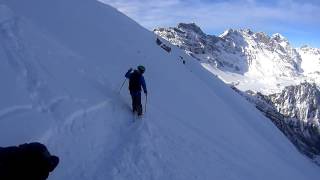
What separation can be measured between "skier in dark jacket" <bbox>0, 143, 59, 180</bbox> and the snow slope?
2.95 meters

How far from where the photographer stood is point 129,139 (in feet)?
65.2

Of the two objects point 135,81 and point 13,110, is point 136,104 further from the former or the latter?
point 13,110

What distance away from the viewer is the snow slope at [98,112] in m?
17.2

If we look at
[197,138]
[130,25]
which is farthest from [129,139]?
[130,25]

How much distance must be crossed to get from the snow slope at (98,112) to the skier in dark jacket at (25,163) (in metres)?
2.95

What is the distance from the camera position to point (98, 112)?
2088 centimetres

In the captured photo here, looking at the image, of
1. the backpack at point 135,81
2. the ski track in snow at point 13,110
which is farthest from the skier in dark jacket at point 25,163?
the backpack at point 135,81

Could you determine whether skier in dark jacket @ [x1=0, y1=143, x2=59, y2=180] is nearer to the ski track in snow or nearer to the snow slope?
the snow slope

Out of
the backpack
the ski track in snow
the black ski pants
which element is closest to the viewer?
the ski track in snow

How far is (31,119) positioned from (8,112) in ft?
2.64

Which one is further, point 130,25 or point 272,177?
point 130,25

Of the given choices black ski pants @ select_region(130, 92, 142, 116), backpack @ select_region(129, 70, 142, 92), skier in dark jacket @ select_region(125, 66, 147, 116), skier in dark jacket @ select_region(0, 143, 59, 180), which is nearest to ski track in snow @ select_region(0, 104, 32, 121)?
skier in dark jacket @ select_region(0, 143, 59, 180)

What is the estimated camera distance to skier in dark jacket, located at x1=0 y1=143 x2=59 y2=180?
11914 millimetres

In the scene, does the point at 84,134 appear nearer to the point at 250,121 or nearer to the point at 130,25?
the point at 130,25
